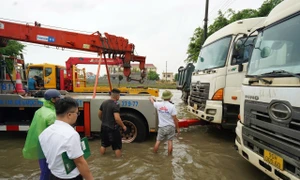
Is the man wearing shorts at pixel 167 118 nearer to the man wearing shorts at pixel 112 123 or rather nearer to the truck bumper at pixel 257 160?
the man wearing shorts at pixel 112 123

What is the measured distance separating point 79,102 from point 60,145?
11.3 feet

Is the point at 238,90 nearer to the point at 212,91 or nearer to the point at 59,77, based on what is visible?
the point at 212,91

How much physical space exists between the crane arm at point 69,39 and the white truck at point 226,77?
114 inches

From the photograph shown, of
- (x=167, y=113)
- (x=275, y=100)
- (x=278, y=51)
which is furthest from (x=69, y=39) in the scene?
(x=275, y=100)

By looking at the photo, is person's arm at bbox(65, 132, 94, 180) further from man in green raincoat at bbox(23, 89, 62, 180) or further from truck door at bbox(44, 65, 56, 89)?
truck door at bbox(44, 65, 56, 89)

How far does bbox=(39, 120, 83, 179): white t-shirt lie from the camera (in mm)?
1622

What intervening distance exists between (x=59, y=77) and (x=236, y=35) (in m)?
8.58

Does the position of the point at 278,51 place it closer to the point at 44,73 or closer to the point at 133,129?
the point at 133,129

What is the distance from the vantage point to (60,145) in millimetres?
1625

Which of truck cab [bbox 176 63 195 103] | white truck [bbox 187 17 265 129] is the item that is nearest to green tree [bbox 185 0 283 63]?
truck cab [bbox 176 63 195 103]

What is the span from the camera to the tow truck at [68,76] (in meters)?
10.1

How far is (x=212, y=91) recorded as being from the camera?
5094 mm

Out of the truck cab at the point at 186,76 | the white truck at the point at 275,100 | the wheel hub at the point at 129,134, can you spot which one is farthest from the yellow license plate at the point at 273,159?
the truck cab at the point at 186,76

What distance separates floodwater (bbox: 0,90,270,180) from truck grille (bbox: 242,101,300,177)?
0.97 m
